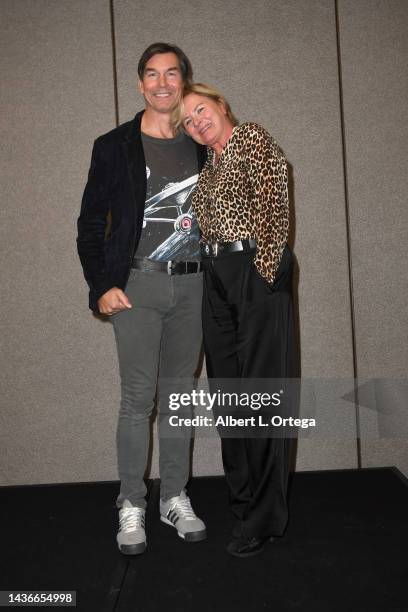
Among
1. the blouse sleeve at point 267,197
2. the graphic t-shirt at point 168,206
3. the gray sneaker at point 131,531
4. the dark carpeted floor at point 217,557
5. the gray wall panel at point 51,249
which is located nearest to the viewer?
the dark carpeted floor at point 217,557

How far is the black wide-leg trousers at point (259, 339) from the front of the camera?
180 centimetres

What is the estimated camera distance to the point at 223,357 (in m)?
1.91

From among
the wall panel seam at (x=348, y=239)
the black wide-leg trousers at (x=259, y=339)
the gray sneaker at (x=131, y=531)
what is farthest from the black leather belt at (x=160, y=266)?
the wall panel seam at (x=348, y=239)

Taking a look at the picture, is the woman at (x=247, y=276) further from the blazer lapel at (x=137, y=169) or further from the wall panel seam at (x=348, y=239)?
the wall panel seam at (x=348, y=239)

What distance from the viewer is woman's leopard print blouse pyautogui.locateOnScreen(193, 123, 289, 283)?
1721mm

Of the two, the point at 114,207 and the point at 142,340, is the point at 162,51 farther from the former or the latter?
the point at 142,340

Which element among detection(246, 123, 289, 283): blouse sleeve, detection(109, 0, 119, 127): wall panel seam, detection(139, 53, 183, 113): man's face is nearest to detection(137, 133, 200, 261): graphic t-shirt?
Result: detection(139, 53, 183, 113): man's face

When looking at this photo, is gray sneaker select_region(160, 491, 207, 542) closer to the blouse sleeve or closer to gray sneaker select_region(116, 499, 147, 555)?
gray sneaker select_region(116, 499, 147, 555)

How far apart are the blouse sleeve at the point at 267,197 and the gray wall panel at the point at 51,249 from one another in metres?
1.09

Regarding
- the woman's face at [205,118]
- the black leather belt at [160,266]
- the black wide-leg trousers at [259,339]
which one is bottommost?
the black wide-leg trousers at [259,339]

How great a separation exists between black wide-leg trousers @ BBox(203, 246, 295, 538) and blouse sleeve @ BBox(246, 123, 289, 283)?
0.05m

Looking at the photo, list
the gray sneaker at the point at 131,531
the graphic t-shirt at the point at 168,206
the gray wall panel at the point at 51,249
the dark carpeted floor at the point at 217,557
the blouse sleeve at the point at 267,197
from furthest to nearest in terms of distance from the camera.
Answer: the gray wall panel at the point at 51,249 < the graphic t-shirt at the point at 168,206 < the gray sneaker at the point at 131,531 < the blouse sleeve at the point at 267,197 < the dark carpeted floor at the point at 217,557

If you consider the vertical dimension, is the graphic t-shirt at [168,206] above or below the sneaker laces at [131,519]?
above

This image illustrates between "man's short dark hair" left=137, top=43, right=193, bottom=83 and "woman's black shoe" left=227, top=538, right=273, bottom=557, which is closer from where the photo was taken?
"woman's black shoe" left=227, top=538, right=273, bottom=557
